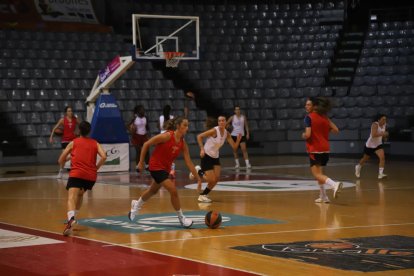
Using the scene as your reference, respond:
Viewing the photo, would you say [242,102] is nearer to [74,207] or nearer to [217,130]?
[217,130]

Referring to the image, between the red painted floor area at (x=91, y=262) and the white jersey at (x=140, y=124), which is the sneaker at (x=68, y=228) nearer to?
the red painted floor area at (x=91, y=262)

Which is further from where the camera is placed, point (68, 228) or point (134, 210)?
point (134, 210)

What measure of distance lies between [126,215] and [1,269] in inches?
200

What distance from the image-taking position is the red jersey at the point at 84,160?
42.1ft

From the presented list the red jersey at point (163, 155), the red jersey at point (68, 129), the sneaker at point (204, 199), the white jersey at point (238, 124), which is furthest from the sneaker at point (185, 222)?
the white jersey at point (238, 124)

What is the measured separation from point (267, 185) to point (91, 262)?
10.3 metres

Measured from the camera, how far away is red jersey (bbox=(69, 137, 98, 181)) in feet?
42.1

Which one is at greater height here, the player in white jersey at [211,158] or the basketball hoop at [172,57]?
the basketball hoop at [172,57]

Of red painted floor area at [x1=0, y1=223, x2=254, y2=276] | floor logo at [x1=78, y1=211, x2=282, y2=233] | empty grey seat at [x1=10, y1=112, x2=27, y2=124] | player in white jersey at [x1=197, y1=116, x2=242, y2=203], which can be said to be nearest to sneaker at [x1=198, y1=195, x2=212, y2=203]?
player in white jersey at [x1=197, y1=116, x2=242, y2=203]

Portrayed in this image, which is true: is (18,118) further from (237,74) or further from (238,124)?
(237,74)

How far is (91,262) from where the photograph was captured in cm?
996

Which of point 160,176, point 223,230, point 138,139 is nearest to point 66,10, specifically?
point 138,139

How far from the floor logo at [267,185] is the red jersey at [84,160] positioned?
6383 mm

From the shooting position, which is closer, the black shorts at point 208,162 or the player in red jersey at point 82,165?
the player in red jersey at point 82,165
